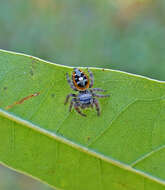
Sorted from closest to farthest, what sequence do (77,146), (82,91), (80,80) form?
(77,146) < (80,80) < (82,91)

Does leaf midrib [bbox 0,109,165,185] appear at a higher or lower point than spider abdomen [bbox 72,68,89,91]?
lower

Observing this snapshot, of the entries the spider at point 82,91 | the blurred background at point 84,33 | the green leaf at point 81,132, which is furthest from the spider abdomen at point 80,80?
the blurred background at point 84,33

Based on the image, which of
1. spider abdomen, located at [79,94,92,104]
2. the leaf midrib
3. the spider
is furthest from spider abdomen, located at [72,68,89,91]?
the leaf midrib

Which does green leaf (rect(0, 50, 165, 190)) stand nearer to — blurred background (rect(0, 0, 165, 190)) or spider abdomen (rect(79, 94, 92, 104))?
spider abdomen (rect(79, 94, 92, 104))

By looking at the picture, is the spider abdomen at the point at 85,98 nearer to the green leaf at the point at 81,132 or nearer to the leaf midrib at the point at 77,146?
the green leaf at the point at 81,132

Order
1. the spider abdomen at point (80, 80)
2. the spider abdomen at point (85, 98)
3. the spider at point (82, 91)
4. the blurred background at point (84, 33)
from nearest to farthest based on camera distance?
the spider at point (82, 91), the spider abdomen at point (80, 80), the spider abdomen at point (85, 98), the blurred background at point (84, 33)

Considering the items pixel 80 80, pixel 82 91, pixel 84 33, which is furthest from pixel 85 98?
pixel 84 33

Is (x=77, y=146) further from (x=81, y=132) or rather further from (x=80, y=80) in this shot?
(x=80, y=80)
